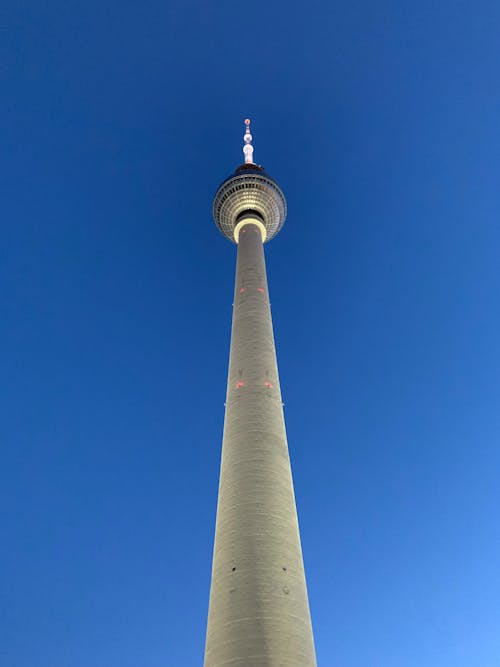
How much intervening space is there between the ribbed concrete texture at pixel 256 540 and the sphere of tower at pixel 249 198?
24763 mm

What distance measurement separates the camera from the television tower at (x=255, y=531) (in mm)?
25266

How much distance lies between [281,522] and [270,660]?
7.30 meters

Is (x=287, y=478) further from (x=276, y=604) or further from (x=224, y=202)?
(x=224, y=202)

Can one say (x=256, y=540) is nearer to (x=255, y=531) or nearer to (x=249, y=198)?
(x=255, y=531)

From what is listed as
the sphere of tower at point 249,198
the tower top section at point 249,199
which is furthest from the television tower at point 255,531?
the sphere of tower at point 249,198

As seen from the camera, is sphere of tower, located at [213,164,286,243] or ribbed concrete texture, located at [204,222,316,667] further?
sphere of tower, located at [213,164,286,243]

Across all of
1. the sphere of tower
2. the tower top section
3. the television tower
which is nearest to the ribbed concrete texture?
the television tower

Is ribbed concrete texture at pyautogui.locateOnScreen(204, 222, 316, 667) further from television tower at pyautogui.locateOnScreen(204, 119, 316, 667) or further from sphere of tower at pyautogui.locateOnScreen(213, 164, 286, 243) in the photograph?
sphere of tower at pyautogui.locateOnScreen(213, 164, 286, 243)

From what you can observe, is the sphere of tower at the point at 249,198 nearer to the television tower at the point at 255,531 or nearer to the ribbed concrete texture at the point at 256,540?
the television tower at the point at 255,531

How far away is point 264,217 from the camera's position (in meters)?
63.1

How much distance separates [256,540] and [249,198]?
4265cm

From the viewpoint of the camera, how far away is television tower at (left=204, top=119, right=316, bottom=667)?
2527cm

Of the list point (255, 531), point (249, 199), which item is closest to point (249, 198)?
point (249, 199)

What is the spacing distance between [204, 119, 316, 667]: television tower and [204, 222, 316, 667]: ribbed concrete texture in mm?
43
